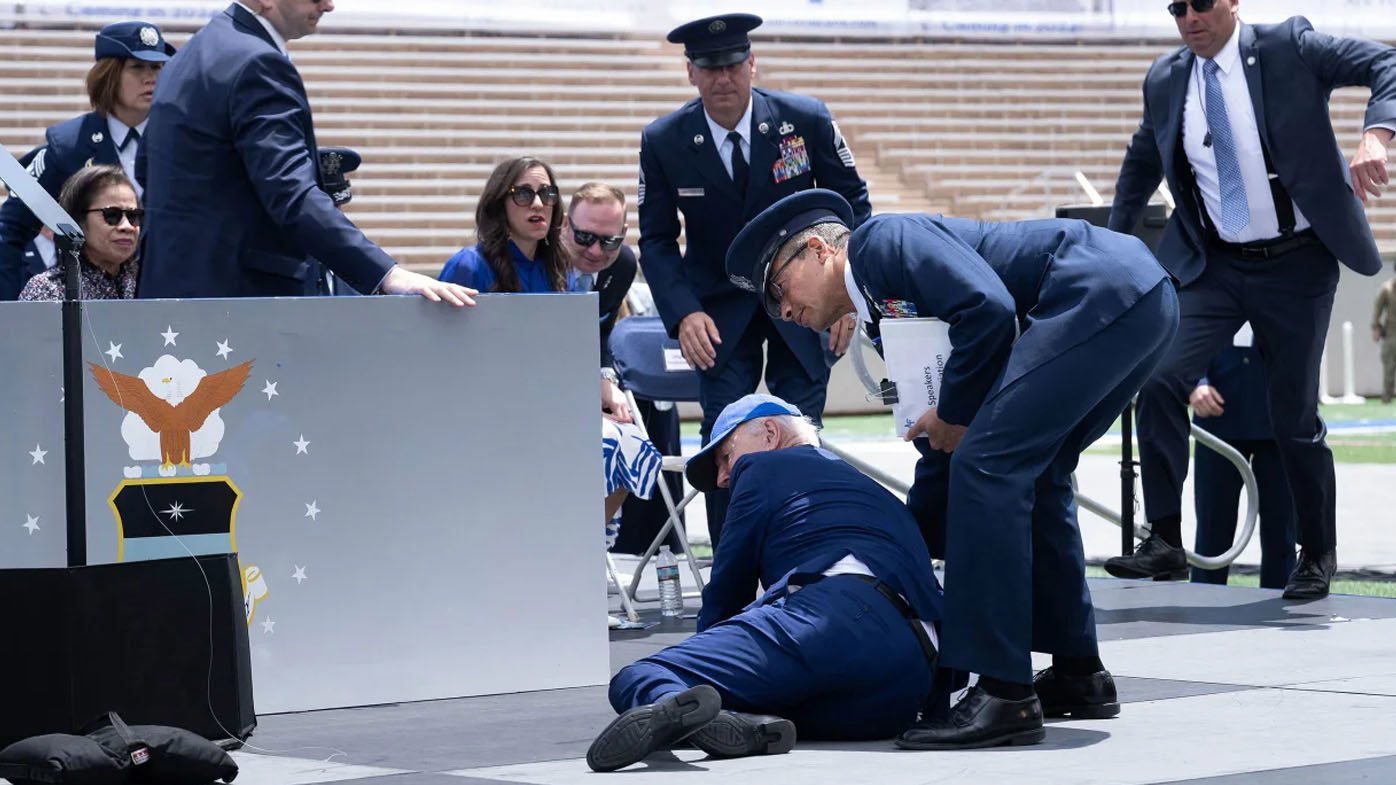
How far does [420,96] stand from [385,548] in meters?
19.1

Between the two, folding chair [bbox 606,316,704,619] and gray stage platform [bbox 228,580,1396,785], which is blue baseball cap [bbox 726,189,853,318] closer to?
gray stage platform [bbox 228,580,1396,785]

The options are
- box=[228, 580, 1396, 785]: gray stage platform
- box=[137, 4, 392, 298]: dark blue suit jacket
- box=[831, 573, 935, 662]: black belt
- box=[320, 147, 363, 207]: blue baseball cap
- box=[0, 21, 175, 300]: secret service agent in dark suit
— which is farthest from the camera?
box=[0, 21, 175, 300]: secret service agent in dark suit

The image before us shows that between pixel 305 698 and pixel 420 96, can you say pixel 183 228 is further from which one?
pixel 420 96

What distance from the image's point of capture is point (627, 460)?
22.0ft

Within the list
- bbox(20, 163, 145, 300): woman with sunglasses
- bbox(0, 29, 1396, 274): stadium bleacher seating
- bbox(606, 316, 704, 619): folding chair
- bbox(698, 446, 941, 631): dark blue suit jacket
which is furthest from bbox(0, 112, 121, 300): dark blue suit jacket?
bbox(0, 29, 1396, 274): stadium bleacher seating

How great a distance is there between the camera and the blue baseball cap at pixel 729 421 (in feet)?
15.2

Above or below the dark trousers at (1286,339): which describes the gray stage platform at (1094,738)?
below

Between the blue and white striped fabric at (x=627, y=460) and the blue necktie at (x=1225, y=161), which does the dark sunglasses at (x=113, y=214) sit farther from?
the blue necktie at (x=1225, y=161)

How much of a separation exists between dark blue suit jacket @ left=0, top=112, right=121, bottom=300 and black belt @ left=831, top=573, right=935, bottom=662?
149 inches

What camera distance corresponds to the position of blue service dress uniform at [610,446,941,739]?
404cm

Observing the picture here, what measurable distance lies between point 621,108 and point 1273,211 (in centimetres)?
1815

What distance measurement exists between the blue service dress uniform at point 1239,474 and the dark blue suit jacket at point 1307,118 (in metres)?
0.95

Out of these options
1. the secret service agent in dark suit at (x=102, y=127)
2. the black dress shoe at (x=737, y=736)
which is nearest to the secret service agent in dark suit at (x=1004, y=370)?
the black dress shoe at (x=737, y=736)

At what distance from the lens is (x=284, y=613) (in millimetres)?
4723
